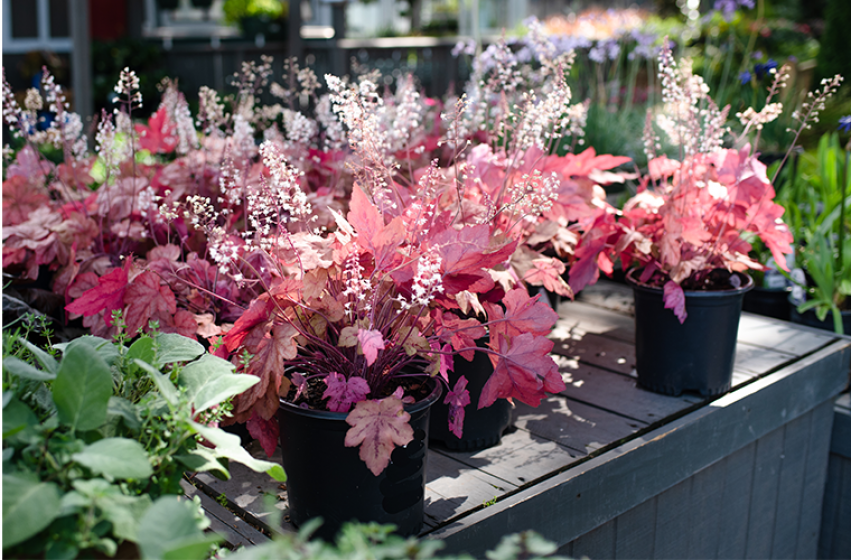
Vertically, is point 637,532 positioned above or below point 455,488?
below

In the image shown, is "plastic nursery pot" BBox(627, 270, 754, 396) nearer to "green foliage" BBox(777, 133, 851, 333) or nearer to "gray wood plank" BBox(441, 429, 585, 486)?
"gray wood plank" BBox(441, 429, 585, 486)

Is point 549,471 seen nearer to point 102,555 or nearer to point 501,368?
point 501,368

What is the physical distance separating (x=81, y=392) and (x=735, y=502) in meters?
1.79

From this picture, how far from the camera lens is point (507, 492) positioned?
1.36m

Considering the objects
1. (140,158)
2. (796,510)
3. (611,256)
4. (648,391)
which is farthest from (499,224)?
(140,158)

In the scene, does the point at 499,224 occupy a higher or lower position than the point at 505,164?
lower

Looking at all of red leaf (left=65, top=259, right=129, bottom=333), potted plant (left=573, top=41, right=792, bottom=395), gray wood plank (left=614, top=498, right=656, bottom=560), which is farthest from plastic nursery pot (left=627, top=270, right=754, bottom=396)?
red leaf (left=65, top=259, right=129, bottom=333)

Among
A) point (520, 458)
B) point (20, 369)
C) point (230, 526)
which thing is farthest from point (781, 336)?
point (20, 369)

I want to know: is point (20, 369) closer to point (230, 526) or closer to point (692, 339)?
point (230, 526)

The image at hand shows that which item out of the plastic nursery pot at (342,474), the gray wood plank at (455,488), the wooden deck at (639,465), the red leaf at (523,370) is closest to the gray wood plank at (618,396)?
the wooden deck at (639,465)

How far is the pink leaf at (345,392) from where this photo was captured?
1.09 m

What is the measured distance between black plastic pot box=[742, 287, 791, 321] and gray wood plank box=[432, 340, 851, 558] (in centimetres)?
45

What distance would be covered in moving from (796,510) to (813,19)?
43.2ft

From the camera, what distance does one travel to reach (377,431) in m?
1.04
